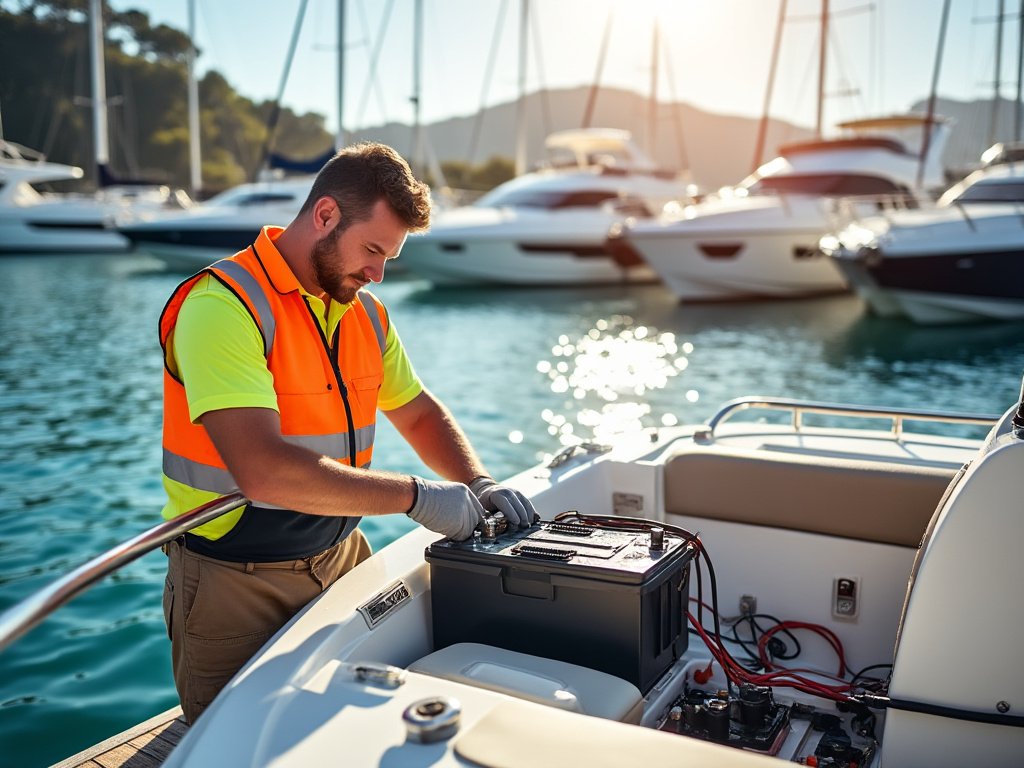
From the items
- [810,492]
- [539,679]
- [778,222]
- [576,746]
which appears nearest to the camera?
[576,746]

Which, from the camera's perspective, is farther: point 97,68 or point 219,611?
point 97,68

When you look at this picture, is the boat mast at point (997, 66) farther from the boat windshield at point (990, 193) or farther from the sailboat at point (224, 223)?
the sailboat at point (224, 223)

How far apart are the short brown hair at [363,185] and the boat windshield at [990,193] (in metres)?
13.3

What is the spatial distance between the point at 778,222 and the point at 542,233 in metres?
5.06

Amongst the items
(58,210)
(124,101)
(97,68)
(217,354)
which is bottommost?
(217,354)

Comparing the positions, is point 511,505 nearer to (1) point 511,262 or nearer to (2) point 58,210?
(1) point 511,262

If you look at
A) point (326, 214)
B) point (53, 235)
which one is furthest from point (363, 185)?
point (53, 235)

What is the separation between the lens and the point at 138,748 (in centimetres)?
223

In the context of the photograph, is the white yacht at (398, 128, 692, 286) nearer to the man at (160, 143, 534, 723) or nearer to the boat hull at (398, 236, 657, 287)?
the boat hull at (398, 236, 657, 287)

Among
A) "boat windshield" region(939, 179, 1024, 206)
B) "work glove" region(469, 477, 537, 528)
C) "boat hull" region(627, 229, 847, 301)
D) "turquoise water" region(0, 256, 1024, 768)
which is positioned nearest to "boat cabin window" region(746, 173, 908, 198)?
"boat hull" region(627, 229, 847, 301)

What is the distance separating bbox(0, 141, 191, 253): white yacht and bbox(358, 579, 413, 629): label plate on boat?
28102mm

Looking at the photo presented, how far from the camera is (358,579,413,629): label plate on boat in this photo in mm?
1915

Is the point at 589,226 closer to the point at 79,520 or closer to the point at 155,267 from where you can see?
the point at 155,267

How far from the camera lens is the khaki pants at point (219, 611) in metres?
2.00
